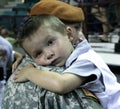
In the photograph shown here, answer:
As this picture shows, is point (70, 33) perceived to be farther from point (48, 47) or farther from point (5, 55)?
point (5, 55)

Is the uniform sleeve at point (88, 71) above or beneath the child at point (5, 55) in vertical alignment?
above

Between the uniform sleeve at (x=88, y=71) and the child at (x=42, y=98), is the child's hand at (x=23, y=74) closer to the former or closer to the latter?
the child at (x=42, y=98)

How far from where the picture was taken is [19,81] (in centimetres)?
124

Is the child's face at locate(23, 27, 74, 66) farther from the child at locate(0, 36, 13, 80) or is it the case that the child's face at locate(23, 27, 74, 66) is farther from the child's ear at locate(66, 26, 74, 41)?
the child at locate(0, 36, 13, 80)

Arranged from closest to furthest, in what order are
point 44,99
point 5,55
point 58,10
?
point 44,99
point 58,10
point 5,55

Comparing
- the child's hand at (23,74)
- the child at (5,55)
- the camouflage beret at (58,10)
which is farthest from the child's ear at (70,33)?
the child at (5,55)

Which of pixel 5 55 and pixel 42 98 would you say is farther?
pixel 5 55

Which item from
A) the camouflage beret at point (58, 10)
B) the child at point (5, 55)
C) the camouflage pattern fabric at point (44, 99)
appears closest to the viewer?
the camouflage pattern fabric at point (44, 99)

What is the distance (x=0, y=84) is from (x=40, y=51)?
205 centimetres

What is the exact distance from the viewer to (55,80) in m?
1.17

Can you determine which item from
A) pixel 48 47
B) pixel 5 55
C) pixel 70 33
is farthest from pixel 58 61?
pixel 5 55

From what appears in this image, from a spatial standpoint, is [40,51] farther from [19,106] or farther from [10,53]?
[10,53]

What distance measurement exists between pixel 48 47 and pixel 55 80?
0.38 ft

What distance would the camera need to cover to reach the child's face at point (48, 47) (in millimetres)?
1212
